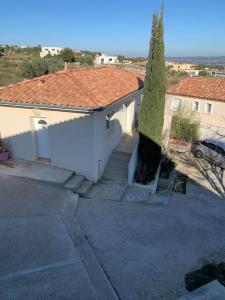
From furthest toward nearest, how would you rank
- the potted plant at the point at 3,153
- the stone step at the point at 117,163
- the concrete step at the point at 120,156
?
the concrete step at the point at 120,156 → the stone step at the point at 117,163 → the potted plant at the point at 3,153

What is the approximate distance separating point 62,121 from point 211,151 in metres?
11.4

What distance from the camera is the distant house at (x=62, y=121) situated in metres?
10.4

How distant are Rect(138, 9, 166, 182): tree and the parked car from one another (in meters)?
6.26

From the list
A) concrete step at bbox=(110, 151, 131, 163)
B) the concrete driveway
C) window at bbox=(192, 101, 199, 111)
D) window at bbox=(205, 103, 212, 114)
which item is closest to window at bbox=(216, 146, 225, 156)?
concrete step at bbox=(110, 151, 131, 163)

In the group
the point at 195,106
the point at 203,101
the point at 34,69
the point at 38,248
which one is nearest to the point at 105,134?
the point at 38,248

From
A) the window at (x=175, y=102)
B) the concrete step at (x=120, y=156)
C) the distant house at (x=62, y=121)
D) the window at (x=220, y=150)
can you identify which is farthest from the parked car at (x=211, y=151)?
the window at (x=175, y=102)

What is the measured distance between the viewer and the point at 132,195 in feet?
36.1

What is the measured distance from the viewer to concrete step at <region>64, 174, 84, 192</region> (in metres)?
10.3

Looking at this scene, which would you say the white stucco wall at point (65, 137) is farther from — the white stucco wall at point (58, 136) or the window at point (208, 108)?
the window at point (208, 108)

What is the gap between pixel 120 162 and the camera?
1314cm

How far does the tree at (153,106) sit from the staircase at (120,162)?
0.97 metres

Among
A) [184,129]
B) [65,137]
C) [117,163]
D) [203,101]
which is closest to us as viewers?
[65,137]

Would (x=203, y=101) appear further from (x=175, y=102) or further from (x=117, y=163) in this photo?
(x=117, y=163)

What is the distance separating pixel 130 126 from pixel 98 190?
736cm
